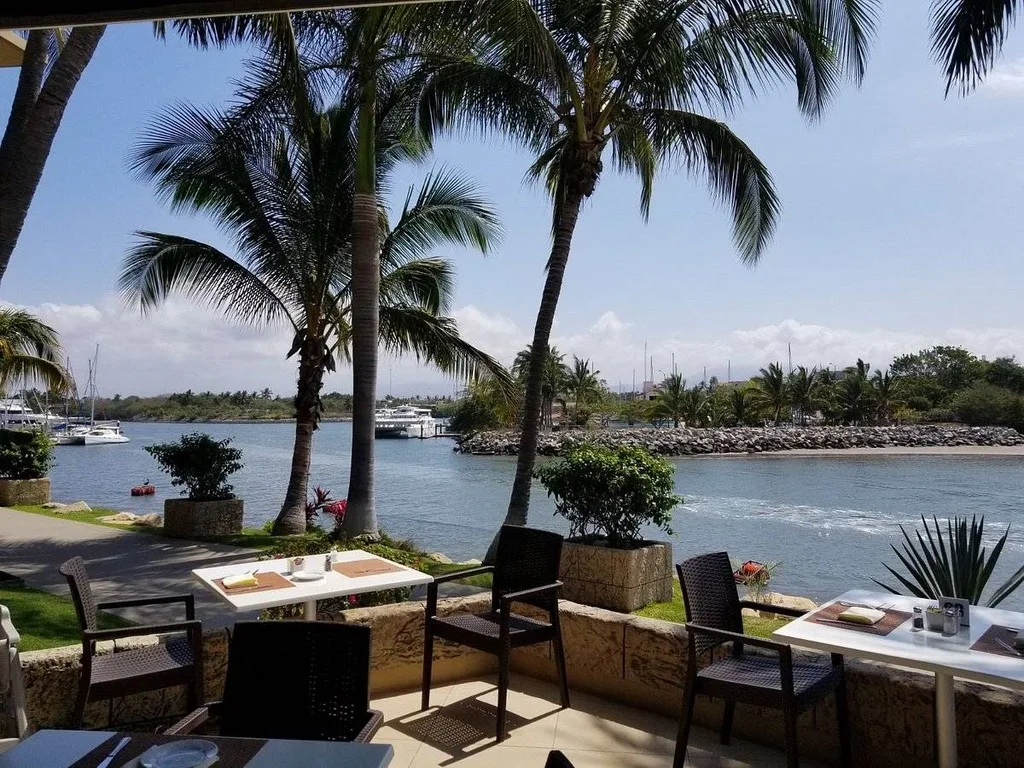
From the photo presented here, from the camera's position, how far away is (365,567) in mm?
3721

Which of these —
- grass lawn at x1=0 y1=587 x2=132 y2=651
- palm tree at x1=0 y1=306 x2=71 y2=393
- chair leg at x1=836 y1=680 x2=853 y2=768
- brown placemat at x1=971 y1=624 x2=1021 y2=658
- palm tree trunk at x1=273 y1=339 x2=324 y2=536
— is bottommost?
grass lawn at x1=0 y1=587 x2=132 y2=651

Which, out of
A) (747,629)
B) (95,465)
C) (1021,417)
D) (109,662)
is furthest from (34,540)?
(1021,417)

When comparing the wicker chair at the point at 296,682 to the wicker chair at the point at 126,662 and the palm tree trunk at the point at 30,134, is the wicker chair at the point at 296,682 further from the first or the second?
the palm tree trunk at the point at 30,134

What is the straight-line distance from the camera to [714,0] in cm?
694

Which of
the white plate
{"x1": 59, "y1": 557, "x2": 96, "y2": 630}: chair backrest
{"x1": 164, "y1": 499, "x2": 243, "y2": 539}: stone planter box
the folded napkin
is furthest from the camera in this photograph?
{"x1": 164, "y1": 499, "x2": 243, "y2": 539}: stone planter box

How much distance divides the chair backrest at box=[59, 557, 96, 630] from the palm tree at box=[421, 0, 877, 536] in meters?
4.77

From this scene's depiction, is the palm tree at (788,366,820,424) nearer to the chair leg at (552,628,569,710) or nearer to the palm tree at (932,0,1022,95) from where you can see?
the palm tree at (932,0,1022,95)

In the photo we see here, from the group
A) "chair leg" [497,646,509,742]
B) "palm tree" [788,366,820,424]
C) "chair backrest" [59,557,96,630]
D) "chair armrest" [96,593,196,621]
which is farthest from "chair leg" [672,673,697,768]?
"palm tree" [788,366,820,424]

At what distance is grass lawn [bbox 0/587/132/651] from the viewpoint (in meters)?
4.48

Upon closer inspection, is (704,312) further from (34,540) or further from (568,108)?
(34,540)

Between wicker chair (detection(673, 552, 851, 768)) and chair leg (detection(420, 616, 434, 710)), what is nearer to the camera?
wicker chair (detection(673, 552, 851, 768))

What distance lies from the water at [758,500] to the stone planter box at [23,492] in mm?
3922

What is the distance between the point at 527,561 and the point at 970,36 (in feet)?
15.1

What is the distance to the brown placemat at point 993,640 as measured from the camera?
2430 mm
